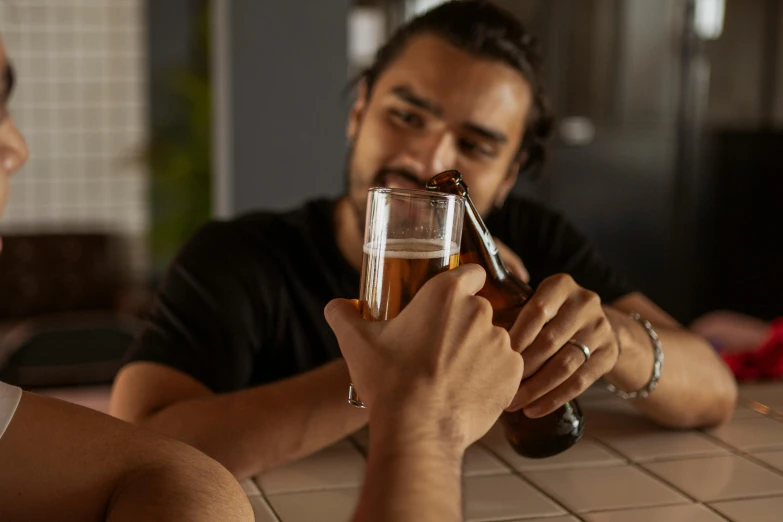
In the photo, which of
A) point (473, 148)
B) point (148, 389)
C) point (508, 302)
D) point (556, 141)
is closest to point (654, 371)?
point (508, 302)

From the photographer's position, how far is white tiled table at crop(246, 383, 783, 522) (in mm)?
982

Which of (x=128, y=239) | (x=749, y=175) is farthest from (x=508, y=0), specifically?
(x=128, y=239)

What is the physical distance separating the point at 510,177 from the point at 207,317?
2.05 ft

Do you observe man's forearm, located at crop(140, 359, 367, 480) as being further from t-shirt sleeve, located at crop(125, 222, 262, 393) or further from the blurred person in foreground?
the blurred person in foreground

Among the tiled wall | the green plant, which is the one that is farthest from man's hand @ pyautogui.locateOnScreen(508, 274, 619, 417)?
the tiled wall

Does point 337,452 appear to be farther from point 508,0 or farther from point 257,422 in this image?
point 508,0

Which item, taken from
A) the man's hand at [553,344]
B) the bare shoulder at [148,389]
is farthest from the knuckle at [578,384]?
the bare shoulder at [148,389]

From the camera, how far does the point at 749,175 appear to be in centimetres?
490

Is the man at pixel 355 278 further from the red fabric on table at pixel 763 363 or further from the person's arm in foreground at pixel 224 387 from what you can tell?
the red fabric on table at pixel 763 363

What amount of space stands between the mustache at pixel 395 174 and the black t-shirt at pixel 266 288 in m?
0.14

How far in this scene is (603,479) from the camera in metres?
1.09

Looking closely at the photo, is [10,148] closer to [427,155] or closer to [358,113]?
[427,155]

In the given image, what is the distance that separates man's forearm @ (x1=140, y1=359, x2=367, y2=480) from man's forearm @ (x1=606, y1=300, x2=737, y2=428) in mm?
351

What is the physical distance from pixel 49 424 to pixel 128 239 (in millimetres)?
4816
